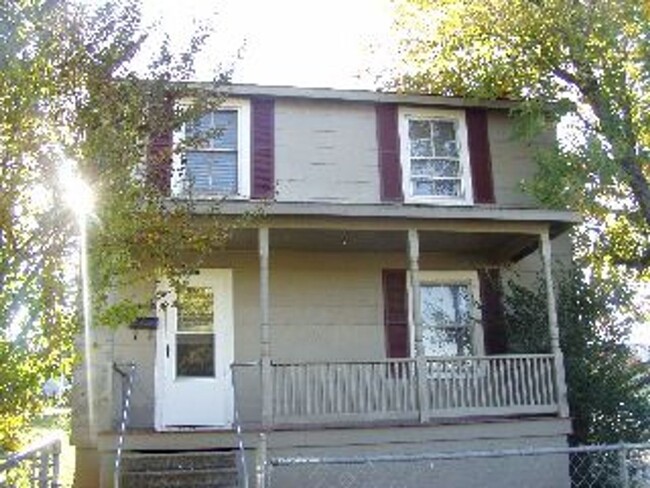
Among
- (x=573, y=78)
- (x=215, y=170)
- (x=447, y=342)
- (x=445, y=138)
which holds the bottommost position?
(x=447, y=342)

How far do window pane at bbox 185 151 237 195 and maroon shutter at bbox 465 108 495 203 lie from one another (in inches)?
169

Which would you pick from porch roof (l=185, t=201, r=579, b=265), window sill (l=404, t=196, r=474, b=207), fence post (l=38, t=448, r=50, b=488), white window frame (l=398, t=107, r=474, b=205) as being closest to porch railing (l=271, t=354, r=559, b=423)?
porch roof (l=185, t=201, r=579, b=265)

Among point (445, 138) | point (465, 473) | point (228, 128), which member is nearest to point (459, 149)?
point (445, 138)

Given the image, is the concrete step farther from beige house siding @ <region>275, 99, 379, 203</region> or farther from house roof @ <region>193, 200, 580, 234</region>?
beige house siding @ <region>275, 99, 379, 203</region>

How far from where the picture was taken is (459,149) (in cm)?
1455

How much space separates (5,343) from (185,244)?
Answer: 2586 mm

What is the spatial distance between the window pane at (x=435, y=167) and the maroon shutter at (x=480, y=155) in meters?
0.32

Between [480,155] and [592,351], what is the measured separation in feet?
13.2

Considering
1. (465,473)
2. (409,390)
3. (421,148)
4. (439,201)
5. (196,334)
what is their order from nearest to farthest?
(465,473) < (409,390) < (196,334) < (439,201) < (421,148)

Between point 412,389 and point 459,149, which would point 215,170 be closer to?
point 459,149

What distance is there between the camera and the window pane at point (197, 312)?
12.6m

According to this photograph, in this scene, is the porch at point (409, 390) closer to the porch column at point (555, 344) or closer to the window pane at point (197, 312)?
the porch column at point (555, 344)

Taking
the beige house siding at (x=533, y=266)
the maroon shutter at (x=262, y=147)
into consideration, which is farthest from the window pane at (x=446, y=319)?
the maroon shutter at (x=262, y=147)

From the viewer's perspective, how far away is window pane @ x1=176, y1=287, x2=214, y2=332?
12641 millimetres
